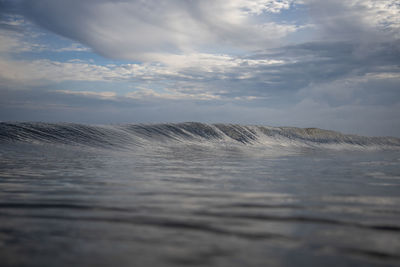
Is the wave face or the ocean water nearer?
the ocean water

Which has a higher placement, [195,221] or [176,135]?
[176,135]

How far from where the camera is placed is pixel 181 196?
2.34 meters

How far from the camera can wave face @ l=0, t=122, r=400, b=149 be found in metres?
8.85

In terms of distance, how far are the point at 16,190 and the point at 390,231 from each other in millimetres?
2652

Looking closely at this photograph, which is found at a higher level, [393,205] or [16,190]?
[393,205]

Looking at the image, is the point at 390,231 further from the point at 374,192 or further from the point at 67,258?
the point at 67,258

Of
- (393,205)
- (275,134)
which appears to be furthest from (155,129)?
(393,205)

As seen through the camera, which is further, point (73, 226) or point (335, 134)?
point (335, 134)

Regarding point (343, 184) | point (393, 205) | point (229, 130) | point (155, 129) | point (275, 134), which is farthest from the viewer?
point (275, 134)

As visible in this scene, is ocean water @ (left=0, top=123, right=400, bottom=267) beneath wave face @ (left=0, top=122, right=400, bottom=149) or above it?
beneath

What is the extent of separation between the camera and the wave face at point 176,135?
8852 millimetres

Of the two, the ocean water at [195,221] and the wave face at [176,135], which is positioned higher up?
the wave face at [176,135]

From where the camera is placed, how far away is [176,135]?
42.0ft

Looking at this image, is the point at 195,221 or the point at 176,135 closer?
the point at 195,221
